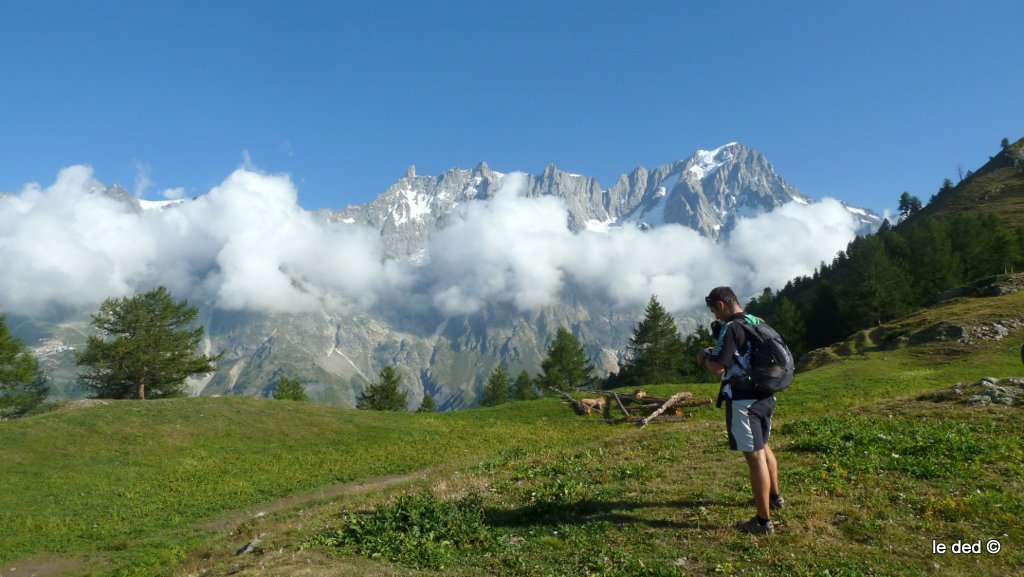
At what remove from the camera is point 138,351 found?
2169 inches

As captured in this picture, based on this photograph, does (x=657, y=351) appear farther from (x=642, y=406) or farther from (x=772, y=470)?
(x=772, y=470)

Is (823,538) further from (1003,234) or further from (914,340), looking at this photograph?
(1003,234)

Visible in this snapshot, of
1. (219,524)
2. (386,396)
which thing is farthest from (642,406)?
(386,396)

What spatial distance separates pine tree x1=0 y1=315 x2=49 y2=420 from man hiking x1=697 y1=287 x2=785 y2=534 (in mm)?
65898

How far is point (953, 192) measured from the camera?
576 ft

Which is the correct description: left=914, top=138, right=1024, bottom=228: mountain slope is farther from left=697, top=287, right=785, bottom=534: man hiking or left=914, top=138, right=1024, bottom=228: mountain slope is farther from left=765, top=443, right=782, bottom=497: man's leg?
left=697, top=287, right=785, bottom=534: man hiking

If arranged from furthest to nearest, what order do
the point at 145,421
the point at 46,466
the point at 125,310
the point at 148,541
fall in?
1. the point at 125,310
2. the point at 145,421
3. the point at 46,466
4. the point at 148,541

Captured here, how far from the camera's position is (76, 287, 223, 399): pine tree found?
5484 cm

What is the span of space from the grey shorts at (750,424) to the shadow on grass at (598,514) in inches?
56.8

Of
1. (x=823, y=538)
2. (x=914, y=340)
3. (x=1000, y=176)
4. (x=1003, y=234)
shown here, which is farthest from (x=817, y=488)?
(x=1000, y=176)

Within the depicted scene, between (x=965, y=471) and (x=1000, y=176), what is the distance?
697 feet

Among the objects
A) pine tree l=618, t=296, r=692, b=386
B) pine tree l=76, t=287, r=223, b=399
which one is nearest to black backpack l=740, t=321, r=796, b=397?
pine tree l=76, t=287, r=223, b=399

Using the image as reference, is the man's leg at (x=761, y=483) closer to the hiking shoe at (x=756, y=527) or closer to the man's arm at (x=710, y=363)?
the hiking shoe at (x=756, y=527)

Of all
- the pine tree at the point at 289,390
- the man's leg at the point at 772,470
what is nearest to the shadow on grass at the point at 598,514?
the man's leg at the point at 772,470
